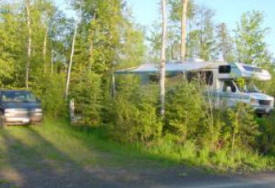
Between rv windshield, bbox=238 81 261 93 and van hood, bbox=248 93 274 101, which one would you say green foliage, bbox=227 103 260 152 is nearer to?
van hood, bbox=248 93 274 101

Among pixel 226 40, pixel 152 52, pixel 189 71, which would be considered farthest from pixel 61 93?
pixel 226 40

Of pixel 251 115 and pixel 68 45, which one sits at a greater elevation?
pixel 68 45

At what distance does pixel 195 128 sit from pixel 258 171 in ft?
12.9

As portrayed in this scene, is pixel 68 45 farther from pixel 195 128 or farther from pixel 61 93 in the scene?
pixel 195 128

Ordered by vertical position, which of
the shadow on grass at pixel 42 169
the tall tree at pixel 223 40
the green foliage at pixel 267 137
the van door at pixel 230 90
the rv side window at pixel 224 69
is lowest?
the shadow on grass at pixel 42 169

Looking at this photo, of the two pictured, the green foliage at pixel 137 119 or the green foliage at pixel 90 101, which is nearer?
the green foliage at pixel 137 119

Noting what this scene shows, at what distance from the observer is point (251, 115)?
1556cm

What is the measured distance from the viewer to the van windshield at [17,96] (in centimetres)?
2384

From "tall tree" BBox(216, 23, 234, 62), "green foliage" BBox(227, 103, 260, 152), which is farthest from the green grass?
"tall tree" BBox(216, 23, 234, 62)

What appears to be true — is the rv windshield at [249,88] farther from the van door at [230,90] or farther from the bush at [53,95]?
the bush at [53,95]

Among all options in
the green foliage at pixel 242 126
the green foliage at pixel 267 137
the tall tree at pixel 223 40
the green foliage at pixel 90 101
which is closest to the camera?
the green foliage at pixel 242 126

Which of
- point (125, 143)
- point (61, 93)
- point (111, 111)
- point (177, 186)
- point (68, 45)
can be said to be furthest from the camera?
point (68, 45)

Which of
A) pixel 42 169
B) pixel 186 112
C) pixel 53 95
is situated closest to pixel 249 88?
pixel 186 112

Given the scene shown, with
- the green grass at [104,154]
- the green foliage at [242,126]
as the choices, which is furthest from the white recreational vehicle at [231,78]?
the green grass at [104,154]
